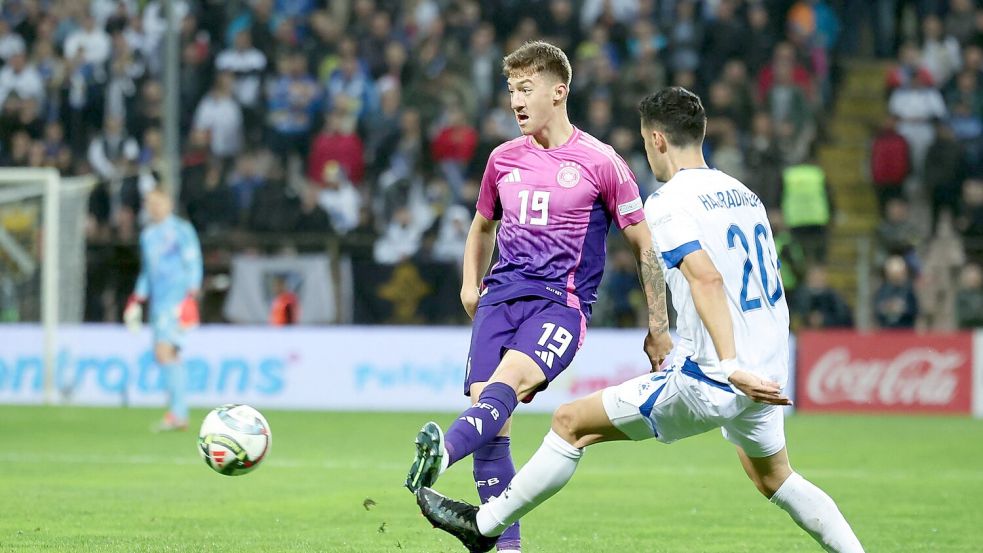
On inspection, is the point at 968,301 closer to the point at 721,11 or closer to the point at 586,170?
the point at 721,11

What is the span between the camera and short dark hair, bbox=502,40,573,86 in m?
6.63

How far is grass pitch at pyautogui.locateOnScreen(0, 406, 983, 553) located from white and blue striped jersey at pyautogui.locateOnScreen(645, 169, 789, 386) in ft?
6.10

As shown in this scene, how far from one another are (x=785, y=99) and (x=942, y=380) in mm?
4504

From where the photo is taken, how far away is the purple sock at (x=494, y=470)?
21.5ft

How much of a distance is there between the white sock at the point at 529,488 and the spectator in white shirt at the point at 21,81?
1732 centimetres

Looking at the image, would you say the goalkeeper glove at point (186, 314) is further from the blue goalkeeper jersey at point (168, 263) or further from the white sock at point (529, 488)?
the white sock at point (529, 488)

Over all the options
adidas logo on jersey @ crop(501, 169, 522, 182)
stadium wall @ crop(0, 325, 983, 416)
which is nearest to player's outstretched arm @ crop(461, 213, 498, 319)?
adidas logo on jersey @ crop(501, 169, 522, 182)

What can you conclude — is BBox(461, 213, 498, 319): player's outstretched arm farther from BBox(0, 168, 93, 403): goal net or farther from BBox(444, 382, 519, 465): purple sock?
BBox(0, 168, 93, 403): goal net

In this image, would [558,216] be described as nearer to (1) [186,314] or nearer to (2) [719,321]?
(2) [719,321]

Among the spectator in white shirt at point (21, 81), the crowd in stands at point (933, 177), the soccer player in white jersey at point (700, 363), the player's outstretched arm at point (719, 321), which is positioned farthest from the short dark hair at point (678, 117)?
the spectator in white shirt at point (21, 81)

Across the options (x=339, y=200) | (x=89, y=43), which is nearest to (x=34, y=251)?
(x=339, y=200)

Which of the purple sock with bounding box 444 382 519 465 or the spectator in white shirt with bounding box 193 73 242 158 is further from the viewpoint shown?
the spectator in white shirt with bounding box 193 73 242 158

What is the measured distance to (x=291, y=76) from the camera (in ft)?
68.7

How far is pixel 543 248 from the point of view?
6.62 m
